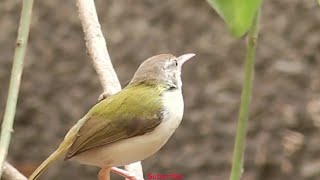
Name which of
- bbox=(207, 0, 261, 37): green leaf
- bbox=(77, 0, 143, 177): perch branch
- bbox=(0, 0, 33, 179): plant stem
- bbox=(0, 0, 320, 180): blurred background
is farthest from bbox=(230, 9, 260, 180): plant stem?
bbox=(0, 0, 320, 180): blurred background

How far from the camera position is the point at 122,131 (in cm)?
166

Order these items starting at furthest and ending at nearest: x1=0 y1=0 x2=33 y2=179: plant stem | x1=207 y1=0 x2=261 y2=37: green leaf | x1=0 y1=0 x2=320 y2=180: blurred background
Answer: x1=0 y1=0 x2=320 y2=180: blurred background < x1=0 y1=0 x2=33 y2=179: plant stem < x1=207 y1=0 x2=261 y2=37: green leaf

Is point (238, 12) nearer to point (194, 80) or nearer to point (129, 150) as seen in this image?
point (129, 150)

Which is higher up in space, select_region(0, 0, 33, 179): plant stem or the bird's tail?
select_region(0, 0, 33, 179): plant stem

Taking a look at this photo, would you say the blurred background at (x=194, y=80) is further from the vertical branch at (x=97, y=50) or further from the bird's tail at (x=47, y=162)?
the bird's tail at (x=47, y=162)

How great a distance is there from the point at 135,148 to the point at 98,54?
38cm

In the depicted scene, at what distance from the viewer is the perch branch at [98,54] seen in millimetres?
1899

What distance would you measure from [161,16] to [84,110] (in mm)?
552

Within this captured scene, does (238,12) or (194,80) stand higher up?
(194,80)

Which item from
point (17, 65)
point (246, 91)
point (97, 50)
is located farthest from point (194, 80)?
point (246, 91)

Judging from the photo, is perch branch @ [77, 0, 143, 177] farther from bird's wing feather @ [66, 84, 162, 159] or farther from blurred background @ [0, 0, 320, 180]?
blurred background @ [0, 0, 320, 180]

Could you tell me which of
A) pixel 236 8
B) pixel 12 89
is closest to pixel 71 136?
pixel 12 89

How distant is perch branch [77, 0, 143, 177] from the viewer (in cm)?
190

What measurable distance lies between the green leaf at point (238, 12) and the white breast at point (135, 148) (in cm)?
105
